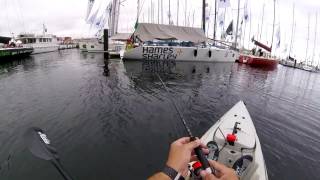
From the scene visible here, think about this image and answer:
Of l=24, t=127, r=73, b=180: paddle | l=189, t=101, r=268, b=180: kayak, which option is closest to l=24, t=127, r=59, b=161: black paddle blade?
l=24, t=127, r=73, b=180: paddle

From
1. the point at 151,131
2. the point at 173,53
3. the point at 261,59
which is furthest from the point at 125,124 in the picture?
the point at 261,59

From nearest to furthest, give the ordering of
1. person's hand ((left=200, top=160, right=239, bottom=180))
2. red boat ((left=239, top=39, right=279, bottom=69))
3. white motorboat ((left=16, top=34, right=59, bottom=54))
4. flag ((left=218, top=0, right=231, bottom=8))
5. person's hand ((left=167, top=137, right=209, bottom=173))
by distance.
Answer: person's hand ((left=167, top=137, right=209, bottom=173)) → person's hand ((left=200, top=160, right=239, bottom=180)) → flag ((left=218, top=0, right=231, bottom=8)) → red boat ((left=239, top=39, right=279, bottom=69)) → white motorboat ((left=16, top=34, right=59, bottom=54))

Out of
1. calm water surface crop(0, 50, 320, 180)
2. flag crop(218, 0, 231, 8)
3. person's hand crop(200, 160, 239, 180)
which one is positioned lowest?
calm water surface crop(0, 50, 320, 180)

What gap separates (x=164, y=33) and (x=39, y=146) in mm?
26108

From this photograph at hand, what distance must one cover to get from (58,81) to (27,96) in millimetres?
4363

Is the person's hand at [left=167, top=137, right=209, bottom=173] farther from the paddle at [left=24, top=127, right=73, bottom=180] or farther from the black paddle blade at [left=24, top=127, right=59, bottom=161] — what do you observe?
the black paddle blade at [left=24, top=127, right=59, bottom=161]

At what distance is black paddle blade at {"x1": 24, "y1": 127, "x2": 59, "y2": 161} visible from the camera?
115 inches

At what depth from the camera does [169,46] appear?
30.6 metres

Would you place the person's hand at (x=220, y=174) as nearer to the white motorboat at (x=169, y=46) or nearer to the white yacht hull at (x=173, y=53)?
the white motorboat at (x=169, y=46)

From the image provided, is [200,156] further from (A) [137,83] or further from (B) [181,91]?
(A) [137,83]

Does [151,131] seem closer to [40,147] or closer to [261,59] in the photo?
[40,147]

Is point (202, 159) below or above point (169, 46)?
below

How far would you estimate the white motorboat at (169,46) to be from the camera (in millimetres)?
27484

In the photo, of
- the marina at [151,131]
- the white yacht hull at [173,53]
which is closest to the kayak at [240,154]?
the marina at [151,131]
